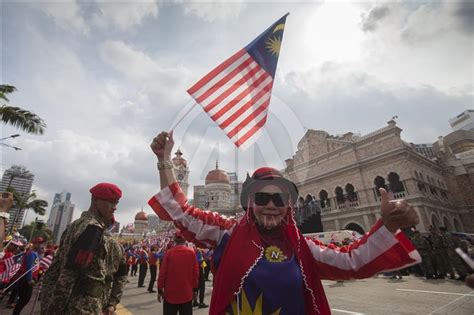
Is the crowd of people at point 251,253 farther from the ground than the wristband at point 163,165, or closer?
closer

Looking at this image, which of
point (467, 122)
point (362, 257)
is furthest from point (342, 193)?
point (467, 122)

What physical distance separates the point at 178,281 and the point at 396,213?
3710mm

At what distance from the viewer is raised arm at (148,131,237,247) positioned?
1.63 meters

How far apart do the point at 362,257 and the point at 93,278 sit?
2255 millimetres

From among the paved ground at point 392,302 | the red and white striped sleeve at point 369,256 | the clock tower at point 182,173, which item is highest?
the clock tower at point 182,173

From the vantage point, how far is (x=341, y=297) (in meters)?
6.54

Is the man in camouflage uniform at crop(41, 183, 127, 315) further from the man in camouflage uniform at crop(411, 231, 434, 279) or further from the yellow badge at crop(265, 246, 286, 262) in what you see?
Answer: the man in camouflage uniform at crop(411, 231, 434, 279)

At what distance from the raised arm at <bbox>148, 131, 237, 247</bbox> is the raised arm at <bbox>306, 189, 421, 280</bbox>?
76 cm

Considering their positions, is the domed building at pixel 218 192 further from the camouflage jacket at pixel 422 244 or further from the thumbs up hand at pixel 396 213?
the thumbs up hand at pixel 396 213

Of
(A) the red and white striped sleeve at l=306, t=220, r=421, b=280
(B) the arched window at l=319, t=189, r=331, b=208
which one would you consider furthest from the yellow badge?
(B) the arched window at l=319, t=189, r=331, b=208

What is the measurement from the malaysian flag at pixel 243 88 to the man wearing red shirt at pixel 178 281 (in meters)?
2.47

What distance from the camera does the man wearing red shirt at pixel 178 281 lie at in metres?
3.81

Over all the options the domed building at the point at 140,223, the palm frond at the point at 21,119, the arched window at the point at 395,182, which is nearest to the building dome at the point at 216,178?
the domed building at the point at 140,223

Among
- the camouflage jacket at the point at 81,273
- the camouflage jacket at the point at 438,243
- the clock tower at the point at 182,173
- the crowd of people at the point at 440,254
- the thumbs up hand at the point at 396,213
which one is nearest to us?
the thumbs up hand at the point at 396,213
